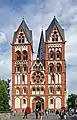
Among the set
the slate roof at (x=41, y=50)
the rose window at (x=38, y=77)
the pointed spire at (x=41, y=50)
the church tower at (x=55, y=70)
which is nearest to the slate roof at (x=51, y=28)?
the church tower at (x=55, y=70)

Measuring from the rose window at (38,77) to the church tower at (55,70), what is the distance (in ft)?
4.83

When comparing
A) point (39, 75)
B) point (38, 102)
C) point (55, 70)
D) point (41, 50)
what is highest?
point (41, 50)

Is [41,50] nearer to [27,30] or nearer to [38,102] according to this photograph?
[27,30]

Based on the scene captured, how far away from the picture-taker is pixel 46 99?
93312 millimetres

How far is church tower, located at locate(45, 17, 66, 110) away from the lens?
9288cm

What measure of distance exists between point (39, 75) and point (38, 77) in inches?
23.8

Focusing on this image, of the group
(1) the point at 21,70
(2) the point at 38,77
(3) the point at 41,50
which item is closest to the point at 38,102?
(2) the point at 38,77

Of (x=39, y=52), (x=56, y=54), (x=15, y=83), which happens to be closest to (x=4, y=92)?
(x=15, y=83)

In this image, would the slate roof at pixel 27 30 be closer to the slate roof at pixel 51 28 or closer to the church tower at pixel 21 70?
the church tower at pixel 21 70

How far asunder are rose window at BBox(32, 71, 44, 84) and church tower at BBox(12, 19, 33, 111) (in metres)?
1.66

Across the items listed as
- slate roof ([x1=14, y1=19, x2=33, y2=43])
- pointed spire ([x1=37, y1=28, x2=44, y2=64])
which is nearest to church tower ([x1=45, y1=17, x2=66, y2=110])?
slate roof ([x1=14, y1=19, x2=33, y2=43])

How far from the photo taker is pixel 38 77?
3735 inches

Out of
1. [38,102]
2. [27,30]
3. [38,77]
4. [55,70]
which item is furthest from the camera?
[27,30]

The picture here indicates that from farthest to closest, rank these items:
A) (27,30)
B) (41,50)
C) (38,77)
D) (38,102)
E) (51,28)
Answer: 1. (41,50)
2. (27,30)
3. (51,28)
4. (38,77)
5. (38,102)
